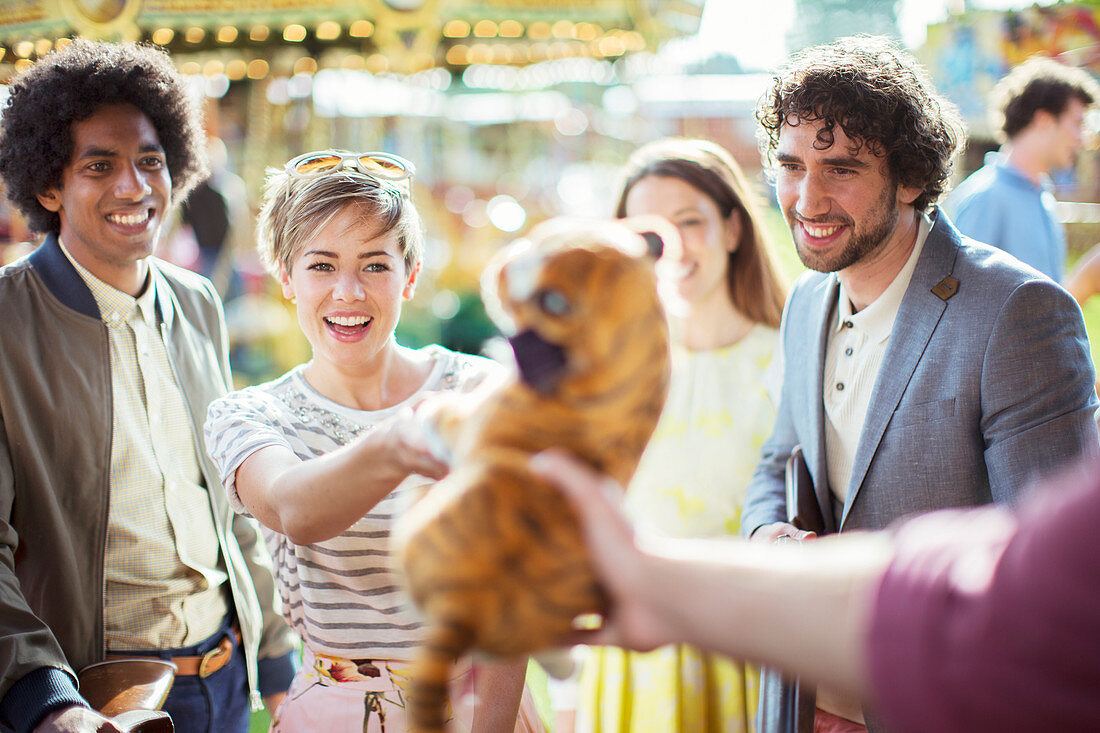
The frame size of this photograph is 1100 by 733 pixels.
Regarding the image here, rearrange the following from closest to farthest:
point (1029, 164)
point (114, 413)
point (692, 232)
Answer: point (114, 413) → point (692, 232) → point (1029, 164)

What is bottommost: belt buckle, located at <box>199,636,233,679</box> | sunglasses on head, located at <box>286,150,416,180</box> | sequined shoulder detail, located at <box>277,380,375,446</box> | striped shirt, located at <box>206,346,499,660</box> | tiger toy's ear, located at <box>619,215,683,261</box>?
belt buckle, located at <box>199,636,233,679</box>

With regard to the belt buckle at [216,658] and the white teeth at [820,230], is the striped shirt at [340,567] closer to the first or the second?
the belt buckle at [216,658]

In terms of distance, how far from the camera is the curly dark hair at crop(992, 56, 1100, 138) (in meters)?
5.00

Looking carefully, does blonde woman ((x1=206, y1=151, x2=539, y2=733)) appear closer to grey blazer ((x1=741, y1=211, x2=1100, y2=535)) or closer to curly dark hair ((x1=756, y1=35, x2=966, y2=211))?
grey blazer ((x1=741, y1=211, x2=1100, y2=535))

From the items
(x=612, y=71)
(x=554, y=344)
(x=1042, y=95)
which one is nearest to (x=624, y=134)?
(x=612, y=71)

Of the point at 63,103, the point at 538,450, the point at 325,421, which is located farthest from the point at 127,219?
the point at 538,450

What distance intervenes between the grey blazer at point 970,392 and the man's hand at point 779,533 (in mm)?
125

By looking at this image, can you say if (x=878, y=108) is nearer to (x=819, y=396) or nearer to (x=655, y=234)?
(x=819, y=396)

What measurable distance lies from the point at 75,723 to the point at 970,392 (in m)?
2.15

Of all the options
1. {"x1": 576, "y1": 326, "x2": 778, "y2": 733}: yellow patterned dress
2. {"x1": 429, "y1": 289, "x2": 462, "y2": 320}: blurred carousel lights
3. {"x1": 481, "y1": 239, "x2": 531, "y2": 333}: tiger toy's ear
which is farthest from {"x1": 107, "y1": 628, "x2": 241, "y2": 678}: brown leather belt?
{"x1": 429, "y1": 289, "x2": 462, "y2": 320}: blurred carousel lights

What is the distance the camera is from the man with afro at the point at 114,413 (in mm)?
2049

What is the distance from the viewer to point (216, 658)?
93.2 inches

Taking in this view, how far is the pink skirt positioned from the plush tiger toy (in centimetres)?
102

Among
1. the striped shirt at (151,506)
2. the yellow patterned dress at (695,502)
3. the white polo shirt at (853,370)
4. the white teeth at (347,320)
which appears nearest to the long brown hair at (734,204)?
the yellow patterned dress at (695,502)
